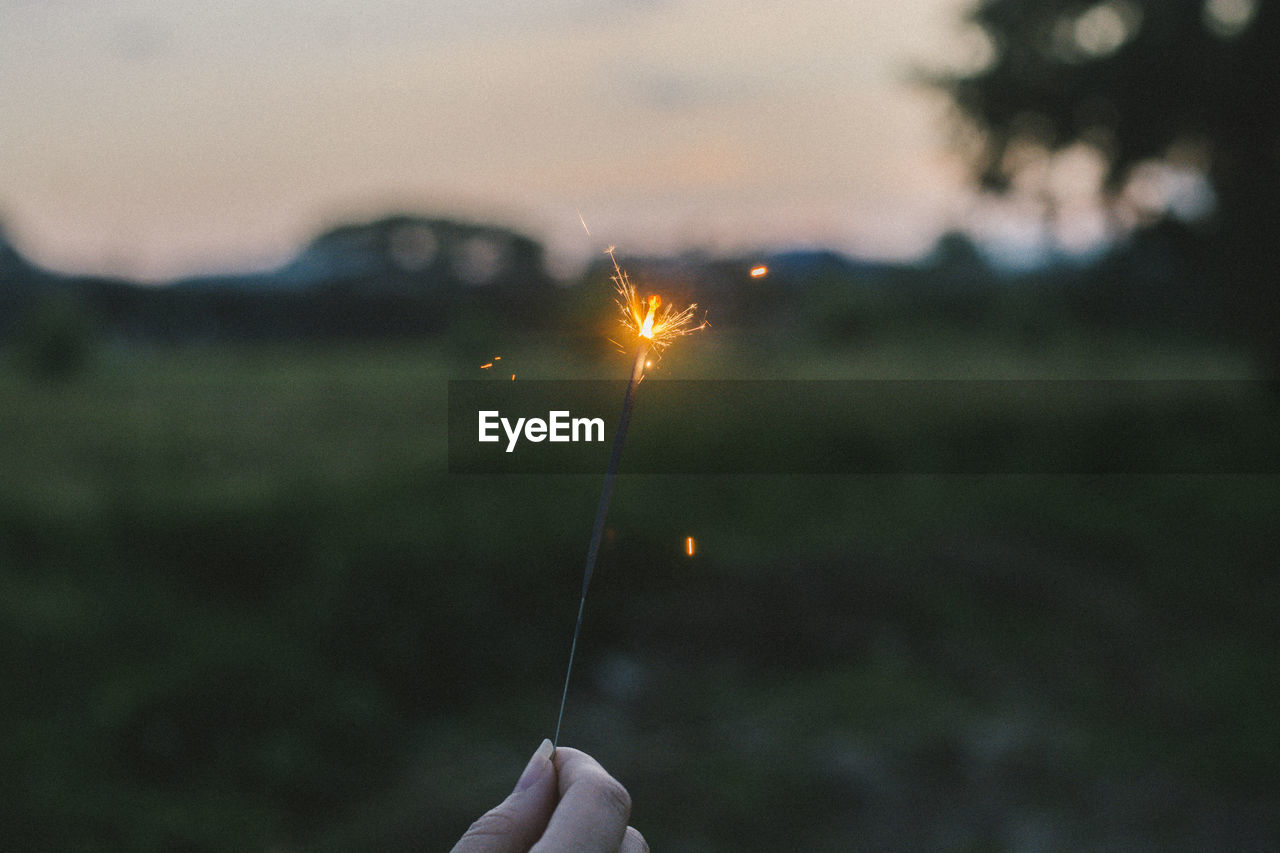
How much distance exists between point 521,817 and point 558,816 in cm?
10

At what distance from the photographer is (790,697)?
885 centimetres

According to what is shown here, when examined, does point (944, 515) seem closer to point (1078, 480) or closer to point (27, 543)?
point (1078, 480)

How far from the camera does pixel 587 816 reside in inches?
82.8

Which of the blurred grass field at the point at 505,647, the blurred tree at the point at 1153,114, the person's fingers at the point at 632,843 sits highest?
the blurred tree at the point at 1153,114

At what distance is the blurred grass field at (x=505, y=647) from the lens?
7.05 metres

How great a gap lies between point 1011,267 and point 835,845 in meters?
11.1

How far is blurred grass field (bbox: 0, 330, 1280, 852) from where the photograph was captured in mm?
7051

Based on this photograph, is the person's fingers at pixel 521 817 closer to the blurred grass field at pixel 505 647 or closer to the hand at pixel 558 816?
the hand at pixel 558 816

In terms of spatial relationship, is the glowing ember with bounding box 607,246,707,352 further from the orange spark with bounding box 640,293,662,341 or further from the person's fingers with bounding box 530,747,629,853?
the person's fingers with bounding box 530,747,629,853

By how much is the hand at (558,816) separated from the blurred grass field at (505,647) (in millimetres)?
5116

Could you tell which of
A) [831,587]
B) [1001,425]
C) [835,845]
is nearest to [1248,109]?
[1001,425]
